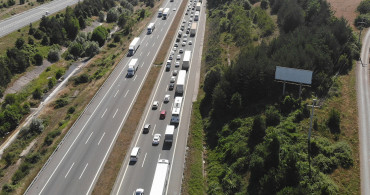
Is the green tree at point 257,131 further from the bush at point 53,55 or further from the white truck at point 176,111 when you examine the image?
the bush at point 53,55

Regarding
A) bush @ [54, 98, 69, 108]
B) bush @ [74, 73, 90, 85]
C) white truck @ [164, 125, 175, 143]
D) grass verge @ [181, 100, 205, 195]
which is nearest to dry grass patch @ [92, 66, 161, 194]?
white truck @ [164, 125, 175, 143]

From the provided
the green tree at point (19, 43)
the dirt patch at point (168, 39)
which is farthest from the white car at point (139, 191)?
the green tree at point (19, 43)

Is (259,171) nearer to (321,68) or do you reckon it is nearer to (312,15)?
(321,68)

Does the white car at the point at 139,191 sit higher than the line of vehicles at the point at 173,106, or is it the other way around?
the line of vehicles at the point at 173,106

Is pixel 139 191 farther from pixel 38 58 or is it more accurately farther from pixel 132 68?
pixel 38 58

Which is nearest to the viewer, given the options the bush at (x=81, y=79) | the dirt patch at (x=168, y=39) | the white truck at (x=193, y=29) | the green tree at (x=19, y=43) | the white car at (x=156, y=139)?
the white car at (x=156, y=139)

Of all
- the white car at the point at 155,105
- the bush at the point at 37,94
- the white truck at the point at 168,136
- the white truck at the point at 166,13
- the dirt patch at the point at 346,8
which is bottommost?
the bush at the point at 37,94

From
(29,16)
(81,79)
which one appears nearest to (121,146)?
(81,79)
